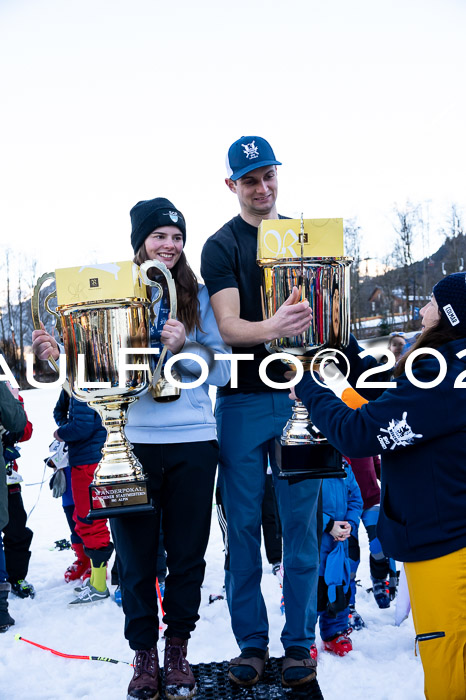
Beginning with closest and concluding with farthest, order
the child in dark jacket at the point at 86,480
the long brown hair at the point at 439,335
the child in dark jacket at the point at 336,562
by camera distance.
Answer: the long brown hair at the point at 439,335 < the child in dark jacket at the point at 336,562 < the child in dark jacket at the point at 86,480

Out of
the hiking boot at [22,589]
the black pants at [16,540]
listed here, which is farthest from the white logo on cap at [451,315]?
the hiking boot at [22,589]

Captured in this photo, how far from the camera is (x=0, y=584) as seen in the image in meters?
3.62

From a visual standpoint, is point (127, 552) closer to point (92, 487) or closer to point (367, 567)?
point (92, 487)

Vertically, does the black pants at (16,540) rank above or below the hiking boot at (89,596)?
above

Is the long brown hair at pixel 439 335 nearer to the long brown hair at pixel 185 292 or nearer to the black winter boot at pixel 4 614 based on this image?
the long brown hair at pixel 185 292

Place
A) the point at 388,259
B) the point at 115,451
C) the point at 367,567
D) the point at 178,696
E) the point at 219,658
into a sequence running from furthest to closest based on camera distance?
the point at 388,259, the point at 367,567, the point at 219,658, the point at 178,696, the point at 115,451

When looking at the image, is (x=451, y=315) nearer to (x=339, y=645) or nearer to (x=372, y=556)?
(x=339, y=645)

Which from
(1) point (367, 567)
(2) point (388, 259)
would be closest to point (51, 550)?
(1) point (367, 567)

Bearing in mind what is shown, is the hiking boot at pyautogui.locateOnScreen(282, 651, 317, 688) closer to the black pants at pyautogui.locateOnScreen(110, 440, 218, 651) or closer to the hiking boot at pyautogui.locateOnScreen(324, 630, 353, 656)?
the black pants at pyautogui.locateOnScreen(110, 440, 218, 651)

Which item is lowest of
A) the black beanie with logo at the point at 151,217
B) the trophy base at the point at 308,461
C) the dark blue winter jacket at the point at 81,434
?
the dark blue winter jacket at the point at 81,434

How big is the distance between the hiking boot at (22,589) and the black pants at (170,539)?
2.08 m

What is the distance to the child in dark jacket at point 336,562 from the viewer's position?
303 cm

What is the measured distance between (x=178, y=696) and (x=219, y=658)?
2.07 feet

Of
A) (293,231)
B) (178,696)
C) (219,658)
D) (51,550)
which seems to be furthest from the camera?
(51,550)
